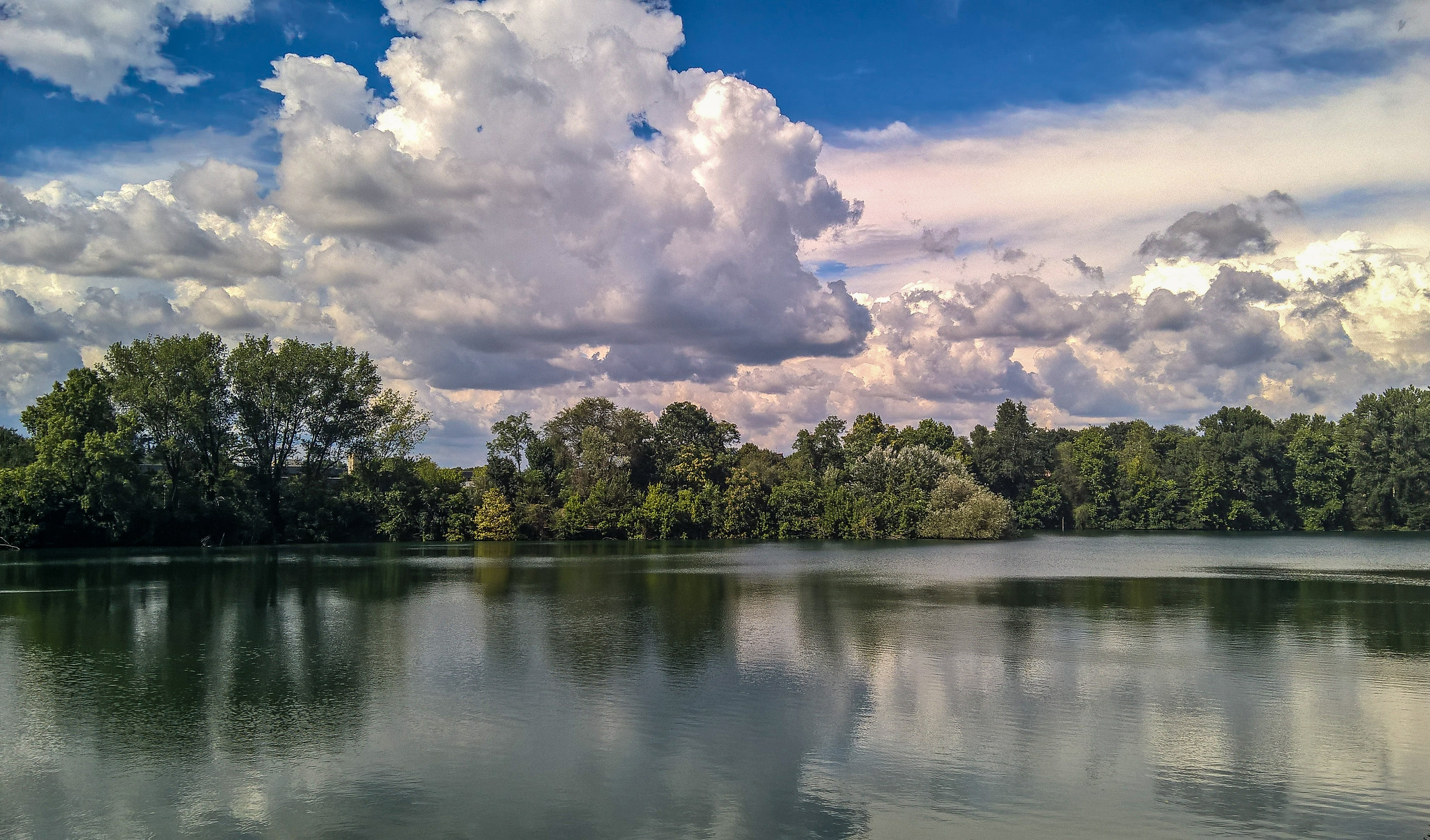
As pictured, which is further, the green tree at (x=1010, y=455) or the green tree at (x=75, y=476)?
the green tree at (x=1010, y=455)

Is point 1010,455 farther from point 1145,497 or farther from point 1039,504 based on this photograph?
point 1145,497

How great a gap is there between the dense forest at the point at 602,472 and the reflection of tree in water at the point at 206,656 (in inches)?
1045

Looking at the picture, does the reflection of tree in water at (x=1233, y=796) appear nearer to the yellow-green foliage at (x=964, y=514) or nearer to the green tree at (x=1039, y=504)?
the yellow-green foliage at (x=964, y=514)

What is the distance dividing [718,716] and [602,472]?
3070 inches

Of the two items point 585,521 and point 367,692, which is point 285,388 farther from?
point 367,692

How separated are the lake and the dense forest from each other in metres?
36.9

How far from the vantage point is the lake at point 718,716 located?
1135 centimetres

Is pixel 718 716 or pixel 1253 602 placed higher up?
pixel 718 716

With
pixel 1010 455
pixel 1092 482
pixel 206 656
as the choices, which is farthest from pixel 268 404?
pixel 1092 482

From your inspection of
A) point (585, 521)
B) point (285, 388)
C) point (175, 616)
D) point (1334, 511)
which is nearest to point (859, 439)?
point (585, 521)

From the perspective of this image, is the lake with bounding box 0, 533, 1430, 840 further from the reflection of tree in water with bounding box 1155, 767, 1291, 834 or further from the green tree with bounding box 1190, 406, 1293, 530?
the green tree with bounding box 1190, 406, 1293, 530

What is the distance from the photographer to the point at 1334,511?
102 meters

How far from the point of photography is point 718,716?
15.9m

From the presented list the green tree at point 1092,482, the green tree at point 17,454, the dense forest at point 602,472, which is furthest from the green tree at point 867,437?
the green tree at point 17,454
